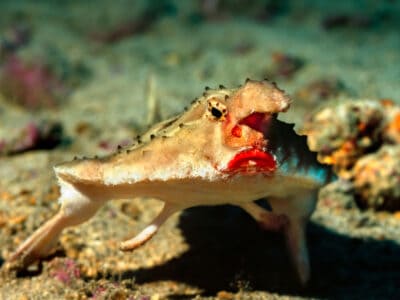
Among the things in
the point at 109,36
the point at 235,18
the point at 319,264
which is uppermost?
the point at 235,18

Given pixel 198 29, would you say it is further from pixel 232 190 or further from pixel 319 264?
pixel 232 190

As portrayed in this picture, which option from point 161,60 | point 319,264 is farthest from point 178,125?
point 161,60

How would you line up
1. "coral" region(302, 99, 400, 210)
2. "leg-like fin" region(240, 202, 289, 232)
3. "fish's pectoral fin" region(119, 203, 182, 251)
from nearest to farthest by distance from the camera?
"fish's pectoral fin" region(119, 203, 182, 251) < "leg-like fin" region(240, 202, 289, 232) < "coral" region(302, 99, 400, 210)

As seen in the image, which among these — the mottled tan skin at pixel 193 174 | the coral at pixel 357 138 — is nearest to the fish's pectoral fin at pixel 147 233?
the mottled tan skin at pixel 193 174

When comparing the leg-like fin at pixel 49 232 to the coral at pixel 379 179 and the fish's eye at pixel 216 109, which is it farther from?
the coral at pixel 379 179

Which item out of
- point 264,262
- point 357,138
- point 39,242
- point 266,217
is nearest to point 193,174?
point 266,217

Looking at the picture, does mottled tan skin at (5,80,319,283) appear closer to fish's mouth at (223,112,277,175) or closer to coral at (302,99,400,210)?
fish's mouth at (223,112,277,175)

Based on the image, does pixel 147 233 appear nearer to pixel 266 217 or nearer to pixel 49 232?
pixel 49 232

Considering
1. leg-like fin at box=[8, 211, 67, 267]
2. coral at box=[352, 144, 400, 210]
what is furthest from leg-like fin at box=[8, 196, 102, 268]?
coral at box=[352, 144, 400, 210]

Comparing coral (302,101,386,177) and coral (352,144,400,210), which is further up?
coral (302,101,386,177)
